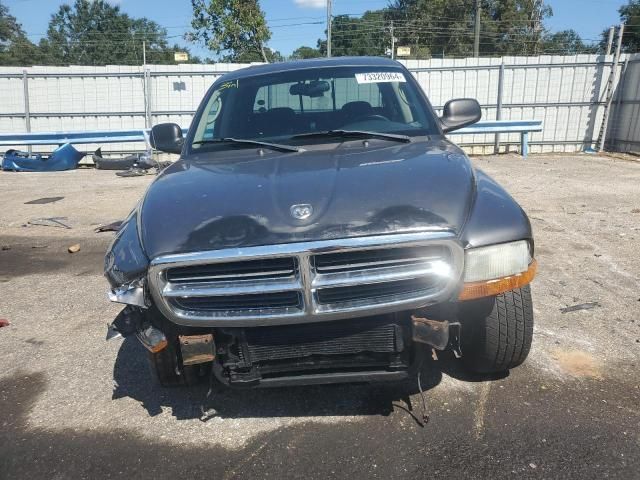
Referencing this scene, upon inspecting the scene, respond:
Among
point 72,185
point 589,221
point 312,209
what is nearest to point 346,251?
point 312,209

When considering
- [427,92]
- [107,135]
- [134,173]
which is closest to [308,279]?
[134,173]

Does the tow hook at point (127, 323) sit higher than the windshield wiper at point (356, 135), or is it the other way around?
the windshield wiper at point (356, 135)

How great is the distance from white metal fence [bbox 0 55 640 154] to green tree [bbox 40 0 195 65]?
49559 millimetres

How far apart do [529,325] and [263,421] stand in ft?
4.88

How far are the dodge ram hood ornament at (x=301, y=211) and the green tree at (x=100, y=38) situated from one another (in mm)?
63353

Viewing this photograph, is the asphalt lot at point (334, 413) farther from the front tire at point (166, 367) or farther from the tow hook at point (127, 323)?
the tow hook at point (127, 323)

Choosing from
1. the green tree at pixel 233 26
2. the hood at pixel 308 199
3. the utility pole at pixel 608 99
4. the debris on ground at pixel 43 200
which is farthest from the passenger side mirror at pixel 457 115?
the green tree at pixel 233 26

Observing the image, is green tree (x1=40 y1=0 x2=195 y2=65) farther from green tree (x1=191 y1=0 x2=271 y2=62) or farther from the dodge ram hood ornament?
the dodge ram hood ornament

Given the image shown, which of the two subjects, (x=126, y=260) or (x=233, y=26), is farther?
(x=233, y=26)

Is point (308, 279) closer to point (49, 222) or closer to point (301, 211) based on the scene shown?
point (301, 211)

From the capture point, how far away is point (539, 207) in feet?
24.7

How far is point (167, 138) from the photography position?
4051mm

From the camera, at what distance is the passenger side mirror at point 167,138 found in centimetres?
401

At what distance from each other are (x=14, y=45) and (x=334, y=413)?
74179 mm
